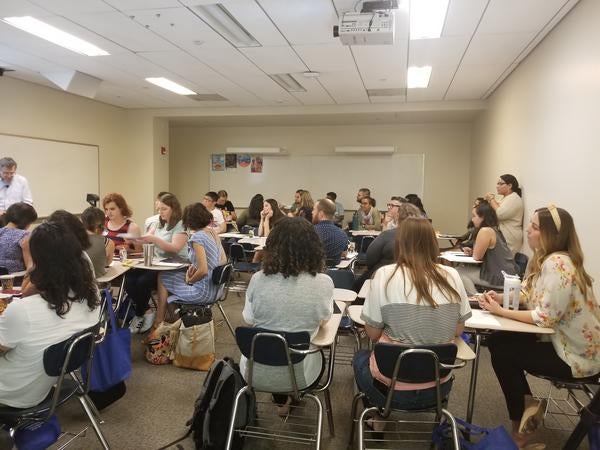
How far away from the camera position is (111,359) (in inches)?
99.4

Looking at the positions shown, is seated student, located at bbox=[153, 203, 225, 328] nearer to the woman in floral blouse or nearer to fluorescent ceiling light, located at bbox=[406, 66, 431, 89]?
the woman in floral blouse

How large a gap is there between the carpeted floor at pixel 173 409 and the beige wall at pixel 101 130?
4.57m

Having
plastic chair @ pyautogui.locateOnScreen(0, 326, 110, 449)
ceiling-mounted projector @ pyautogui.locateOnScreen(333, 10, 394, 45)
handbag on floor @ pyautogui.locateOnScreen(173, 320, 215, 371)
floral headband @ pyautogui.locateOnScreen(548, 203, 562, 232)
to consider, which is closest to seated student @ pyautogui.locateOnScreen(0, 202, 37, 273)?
handbag on floor @ pyautogui.locateOnScreen(173, 320, 215, 371)

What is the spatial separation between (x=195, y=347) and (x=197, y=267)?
2.03 ft

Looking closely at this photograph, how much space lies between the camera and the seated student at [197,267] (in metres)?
3.48

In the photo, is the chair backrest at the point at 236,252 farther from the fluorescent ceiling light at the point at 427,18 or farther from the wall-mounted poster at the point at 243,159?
the wall-mounted poster at the point at 243,159

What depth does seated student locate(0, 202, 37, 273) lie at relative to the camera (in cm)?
330

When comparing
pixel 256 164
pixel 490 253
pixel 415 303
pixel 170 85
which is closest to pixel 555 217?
pixel 415 303

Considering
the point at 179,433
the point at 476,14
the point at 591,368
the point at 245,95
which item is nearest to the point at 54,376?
the point at 179,433

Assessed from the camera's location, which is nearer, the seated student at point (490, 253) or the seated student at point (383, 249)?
the seated student at point (383, 249)

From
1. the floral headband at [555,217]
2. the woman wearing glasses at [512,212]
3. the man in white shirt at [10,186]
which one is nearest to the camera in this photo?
the floral headband at [555,217]

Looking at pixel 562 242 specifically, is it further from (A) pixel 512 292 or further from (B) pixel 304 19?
(B) pixel 304 19

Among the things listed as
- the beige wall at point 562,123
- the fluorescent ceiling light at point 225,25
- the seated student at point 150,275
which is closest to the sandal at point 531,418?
the beige wall at point 562,123

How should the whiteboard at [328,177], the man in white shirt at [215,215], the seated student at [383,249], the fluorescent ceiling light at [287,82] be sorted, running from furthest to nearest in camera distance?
the whiteboard at [328,177] → the man in white shirt at [215,215] → the fluorescent ceiling light at [287,82] → the seated student at [383,249]
